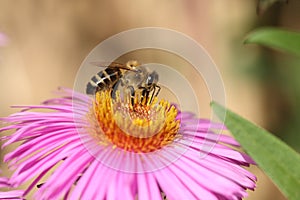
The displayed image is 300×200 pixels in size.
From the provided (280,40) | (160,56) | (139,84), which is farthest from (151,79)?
(160,56)

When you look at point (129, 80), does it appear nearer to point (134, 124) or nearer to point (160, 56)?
point (134, 124)

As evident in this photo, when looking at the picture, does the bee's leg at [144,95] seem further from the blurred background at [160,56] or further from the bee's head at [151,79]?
the blurred background at [160,56]

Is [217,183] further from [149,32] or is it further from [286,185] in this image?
[149,32]

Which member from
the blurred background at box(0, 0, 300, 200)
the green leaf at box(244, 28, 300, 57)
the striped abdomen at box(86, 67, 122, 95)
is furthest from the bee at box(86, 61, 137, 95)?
the blurred background at box(0, 0, 300, 200)

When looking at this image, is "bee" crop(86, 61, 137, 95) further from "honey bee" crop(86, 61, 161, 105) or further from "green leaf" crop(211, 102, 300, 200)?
"green leaf" crop(211, 102, 300, 200)

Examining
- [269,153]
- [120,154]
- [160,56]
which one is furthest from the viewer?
[160,56]

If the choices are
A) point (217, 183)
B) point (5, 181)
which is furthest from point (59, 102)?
point (217, 183)
